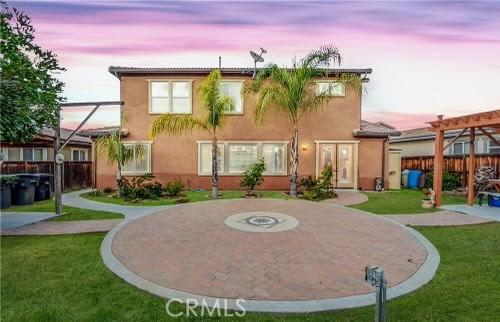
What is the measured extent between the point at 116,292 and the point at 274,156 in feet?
→ 44.5

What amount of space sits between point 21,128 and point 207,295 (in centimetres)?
578

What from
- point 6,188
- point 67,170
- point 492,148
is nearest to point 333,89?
point 492,148

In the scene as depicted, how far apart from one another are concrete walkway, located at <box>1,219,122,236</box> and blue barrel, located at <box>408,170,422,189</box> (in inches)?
717

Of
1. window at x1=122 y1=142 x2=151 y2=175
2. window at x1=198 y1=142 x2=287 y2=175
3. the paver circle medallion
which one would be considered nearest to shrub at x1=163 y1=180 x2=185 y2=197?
window at x1=198 y1=142 x2=287 y2=175

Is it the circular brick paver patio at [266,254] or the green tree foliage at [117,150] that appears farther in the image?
the green tree foliage at [117,150]

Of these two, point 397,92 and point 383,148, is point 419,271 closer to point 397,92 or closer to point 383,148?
point 383,148

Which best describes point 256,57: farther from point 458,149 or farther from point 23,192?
point 458,149

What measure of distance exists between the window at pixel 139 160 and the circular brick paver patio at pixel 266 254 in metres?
8.07

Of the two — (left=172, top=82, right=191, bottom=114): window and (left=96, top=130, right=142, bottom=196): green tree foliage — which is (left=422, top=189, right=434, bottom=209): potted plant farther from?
(left=96, top=130, right=142, bottom=196): green tree foliage

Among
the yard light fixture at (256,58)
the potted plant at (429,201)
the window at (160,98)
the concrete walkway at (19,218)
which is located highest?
the yard light fixture at (256,58)

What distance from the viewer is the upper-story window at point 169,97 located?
702 inches

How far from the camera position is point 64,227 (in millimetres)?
9477

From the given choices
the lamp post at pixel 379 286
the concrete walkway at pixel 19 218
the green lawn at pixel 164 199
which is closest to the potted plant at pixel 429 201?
the green lawn at pixel 164 199

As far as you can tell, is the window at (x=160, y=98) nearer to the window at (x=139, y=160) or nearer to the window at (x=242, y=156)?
the window at (x=139, y=160)
